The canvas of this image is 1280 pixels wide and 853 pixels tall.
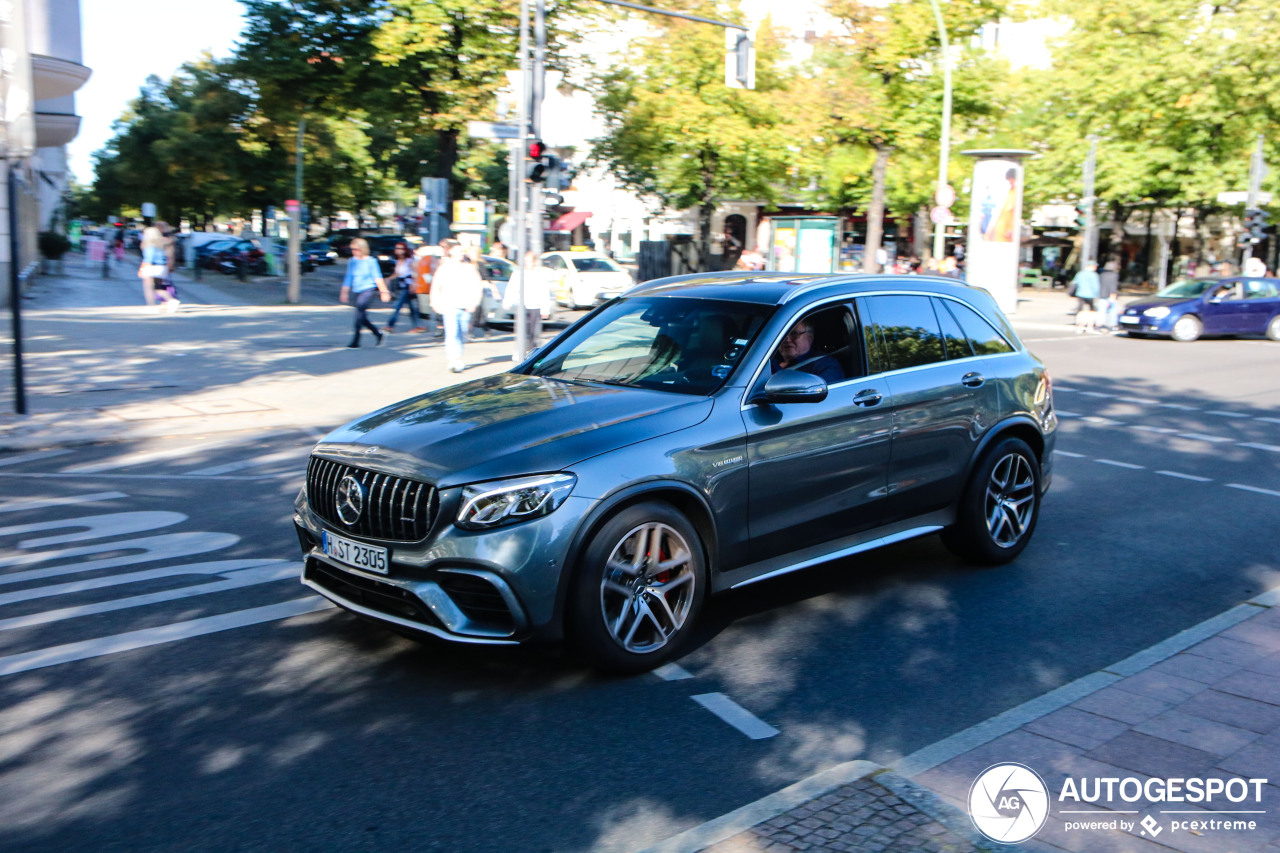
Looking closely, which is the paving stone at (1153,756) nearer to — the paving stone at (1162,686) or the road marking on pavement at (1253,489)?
the paving stone at (1162,686)

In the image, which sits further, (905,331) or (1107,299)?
(1107,299)

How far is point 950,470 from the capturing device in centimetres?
A: 624

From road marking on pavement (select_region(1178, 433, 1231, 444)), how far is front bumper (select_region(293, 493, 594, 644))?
9515 mm

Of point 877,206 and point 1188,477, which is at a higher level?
point 877,206

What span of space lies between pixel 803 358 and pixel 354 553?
7.79 ft

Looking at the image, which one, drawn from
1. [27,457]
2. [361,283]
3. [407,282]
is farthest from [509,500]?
[407,282]

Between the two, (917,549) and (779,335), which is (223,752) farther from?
(917,549)

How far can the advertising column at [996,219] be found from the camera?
3089 cm

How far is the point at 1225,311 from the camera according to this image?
82.2ft

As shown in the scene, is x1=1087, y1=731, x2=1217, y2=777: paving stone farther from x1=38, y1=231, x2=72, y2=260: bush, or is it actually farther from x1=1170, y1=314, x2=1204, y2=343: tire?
x1=38, y1=231, x2=72, y2=260: bush

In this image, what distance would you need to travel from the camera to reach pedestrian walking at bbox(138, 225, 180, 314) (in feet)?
85.3

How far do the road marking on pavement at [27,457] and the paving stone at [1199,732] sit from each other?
904 centimetres

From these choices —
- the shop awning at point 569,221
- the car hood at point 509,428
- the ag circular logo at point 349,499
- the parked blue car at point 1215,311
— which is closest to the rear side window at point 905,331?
the car hood at point 509,428

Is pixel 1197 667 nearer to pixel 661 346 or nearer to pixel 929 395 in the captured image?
pixel 929 395
